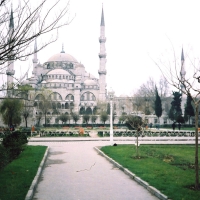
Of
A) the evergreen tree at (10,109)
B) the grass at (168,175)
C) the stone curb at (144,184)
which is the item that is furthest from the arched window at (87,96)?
the stone curb at (144,184)

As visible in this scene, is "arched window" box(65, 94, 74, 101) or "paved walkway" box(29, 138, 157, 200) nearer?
"paved walkway" box(29, 138, 157, 200)

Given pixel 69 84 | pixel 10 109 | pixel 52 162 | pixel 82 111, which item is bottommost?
pixel 52 162

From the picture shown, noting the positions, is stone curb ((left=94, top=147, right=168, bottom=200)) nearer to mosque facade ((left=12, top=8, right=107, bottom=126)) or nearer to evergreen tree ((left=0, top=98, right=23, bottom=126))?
evergreen tree ((left=0, top=98, right=23, bottom=126))

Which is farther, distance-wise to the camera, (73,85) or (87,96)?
(73,85)

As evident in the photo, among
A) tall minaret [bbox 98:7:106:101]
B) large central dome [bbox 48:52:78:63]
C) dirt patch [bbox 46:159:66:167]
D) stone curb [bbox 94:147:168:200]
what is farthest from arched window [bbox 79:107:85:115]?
stone curb [bbox 94:147:168:200]

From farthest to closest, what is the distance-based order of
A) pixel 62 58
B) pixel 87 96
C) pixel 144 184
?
pixel 62 58, pixel 87 96, pixel 144 184

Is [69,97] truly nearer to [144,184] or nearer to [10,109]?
[10,109]

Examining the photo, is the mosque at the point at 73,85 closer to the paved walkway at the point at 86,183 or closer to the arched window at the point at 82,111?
the arched window at the point at 82,111

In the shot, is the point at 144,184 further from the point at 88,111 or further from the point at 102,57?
the point at 88,111

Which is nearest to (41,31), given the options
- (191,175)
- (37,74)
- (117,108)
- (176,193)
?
(176,193)

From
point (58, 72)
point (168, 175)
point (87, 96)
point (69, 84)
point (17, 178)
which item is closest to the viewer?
point (17, 178)

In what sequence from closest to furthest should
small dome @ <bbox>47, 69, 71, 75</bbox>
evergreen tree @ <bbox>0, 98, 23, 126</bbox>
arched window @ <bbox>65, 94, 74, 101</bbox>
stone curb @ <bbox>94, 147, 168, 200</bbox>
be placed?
stone curb @ <bbox>94, 147, 168, 200</bbox> → evergreen tree @ <bbox>0, 98, 23, 126</bbox> → arched window @ <bbox>65, 94, 74, 101</bbox> → small dome @ <bbox>47, 69, 71, 75</bbox>

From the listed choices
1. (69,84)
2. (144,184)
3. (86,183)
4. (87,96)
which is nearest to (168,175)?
(144,184)

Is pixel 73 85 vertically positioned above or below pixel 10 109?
above
